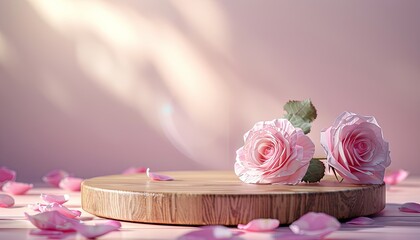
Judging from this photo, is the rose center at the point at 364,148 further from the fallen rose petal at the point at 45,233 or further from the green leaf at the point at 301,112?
the fallen rose petal at the point at 45,233

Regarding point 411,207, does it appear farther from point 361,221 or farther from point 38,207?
point 38,207

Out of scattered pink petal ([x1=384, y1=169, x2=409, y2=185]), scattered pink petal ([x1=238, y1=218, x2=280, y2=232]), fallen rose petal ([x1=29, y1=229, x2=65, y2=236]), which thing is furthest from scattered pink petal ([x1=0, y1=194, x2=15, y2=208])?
scattered pink petal ([x1=384, y1=169, x2=409, y2=185])

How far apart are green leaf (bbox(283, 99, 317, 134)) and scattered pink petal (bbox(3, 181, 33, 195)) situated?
2.32 feet

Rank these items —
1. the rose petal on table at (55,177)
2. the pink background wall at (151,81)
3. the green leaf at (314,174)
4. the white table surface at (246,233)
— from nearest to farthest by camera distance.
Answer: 1. the white table surface at (246,233)
2. the green leaf at (314,174)
3. the rose petal on table at (55,177)
4. the pink background wall at (151,81)

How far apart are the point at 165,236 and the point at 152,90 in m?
1.17

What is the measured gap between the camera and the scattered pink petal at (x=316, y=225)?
103 centimetres

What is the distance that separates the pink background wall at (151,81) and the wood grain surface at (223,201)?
892mm

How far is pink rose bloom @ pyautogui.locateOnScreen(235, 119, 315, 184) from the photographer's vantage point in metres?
1.29

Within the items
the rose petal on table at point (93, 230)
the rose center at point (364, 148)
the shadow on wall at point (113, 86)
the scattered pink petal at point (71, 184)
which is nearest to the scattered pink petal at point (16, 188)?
the scattered pink petal at point (71, 184)

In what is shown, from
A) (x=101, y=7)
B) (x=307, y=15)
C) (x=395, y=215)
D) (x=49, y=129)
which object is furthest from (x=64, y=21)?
(x=395, y=215)

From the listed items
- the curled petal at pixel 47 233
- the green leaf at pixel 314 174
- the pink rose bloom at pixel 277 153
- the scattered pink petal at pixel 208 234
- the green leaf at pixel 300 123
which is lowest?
the curled petal at pixel 47 233

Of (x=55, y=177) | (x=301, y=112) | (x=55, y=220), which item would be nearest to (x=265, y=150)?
(x=301, y=112)

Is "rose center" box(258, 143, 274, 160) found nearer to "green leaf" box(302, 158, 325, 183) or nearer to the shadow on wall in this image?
"green leaf" box(302, 158, 325, 183)

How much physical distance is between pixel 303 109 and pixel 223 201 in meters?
0.34
